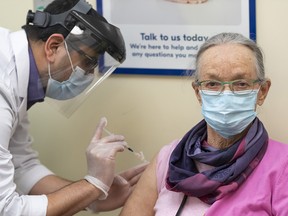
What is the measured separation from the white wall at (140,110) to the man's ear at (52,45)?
391 mm

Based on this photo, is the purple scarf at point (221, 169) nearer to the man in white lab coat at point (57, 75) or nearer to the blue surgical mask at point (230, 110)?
the blue surgical mask at point (230, 110)

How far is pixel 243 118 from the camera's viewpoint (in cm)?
135

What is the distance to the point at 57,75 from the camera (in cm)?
158

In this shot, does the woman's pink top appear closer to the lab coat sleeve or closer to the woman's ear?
the woman's ear

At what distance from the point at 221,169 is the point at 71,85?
662 millimetres

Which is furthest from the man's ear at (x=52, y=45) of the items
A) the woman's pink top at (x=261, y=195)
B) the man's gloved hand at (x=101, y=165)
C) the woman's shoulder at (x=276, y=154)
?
the woman's shoulder at (x=276, y=154)

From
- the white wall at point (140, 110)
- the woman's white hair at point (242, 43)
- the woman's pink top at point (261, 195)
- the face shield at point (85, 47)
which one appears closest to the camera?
the woman's pink top at point (261, 195)

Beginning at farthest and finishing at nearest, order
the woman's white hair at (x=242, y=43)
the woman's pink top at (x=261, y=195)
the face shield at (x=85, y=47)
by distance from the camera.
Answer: the face shield at (x=85, y=47) → the woman's white hair at (x=242, y=43) → the woman's pink top at (x=261, y=195)

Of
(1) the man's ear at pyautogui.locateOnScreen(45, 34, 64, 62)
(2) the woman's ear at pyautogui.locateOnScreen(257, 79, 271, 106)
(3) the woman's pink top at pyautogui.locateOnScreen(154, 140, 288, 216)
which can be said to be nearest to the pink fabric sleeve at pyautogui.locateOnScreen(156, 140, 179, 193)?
(3) the woman's pink top at pyautogui.locateOnScreen(154, 140, 288, 216)

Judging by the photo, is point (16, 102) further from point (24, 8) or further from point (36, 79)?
point (24, 8)

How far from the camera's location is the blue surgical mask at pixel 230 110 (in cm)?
133

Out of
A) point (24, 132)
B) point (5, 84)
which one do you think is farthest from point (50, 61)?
point (24, 132)

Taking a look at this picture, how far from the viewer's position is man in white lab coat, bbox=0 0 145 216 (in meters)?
1.45

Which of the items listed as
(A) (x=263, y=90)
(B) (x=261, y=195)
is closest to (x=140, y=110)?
(A) (x=263, y=90)
